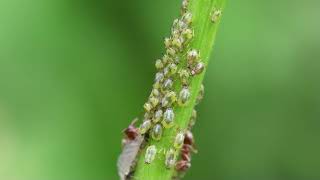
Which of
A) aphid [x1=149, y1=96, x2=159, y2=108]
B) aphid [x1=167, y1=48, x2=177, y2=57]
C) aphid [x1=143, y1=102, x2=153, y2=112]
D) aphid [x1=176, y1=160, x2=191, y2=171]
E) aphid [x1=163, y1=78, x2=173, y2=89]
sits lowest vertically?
aphid [x1=176, y1=160, x2=191, y2=171]

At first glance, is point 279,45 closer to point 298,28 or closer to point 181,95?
point 298,28

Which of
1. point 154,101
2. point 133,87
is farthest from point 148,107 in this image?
point 133,87

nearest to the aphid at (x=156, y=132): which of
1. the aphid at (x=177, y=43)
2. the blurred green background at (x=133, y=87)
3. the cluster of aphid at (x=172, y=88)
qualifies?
the cluster of aphid at (x=172, y=88)

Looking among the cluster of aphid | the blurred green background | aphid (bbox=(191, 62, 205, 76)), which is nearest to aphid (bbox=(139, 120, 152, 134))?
the cluster of aphid

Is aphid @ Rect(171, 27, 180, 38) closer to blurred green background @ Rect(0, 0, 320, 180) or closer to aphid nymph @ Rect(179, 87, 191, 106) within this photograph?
aphid nymph @ Rect(179, 87, 191, 106)

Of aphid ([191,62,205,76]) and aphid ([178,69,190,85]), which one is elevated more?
aphid ([191,62,205,76])

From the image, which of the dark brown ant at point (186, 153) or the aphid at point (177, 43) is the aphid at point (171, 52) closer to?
the aphid at point (177, 43)

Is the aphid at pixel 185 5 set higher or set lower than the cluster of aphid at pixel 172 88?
higher
